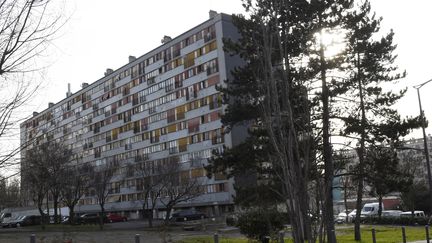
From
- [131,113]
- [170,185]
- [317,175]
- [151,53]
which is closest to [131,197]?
[131,113]

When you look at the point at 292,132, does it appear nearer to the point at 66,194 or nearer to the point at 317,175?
the point at 317,175

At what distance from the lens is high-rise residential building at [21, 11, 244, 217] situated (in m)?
68.4

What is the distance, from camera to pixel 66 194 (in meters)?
53.7

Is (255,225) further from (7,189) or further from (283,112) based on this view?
(7,189)

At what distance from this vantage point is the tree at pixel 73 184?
52.3m

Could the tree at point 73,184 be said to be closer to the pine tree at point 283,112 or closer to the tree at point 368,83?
the tree at point 368,83

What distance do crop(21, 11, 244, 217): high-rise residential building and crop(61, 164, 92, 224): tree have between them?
3.95m

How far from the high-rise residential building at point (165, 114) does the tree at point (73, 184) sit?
3954 millimetres

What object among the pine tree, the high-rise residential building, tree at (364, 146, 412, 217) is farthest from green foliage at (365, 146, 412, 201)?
the high-rise residential building

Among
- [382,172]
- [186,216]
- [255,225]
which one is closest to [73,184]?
[186,216]

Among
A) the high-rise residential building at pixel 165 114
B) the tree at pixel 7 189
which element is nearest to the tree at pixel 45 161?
the tree at pixel 7 189

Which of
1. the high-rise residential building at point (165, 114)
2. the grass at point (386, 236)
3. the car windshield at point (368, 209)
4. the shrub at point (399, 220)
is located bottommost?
the shrub at point (399, 220)

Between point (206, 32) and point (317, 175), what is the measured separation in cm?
6727

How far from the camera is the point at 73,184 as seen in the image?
55.0 meters
